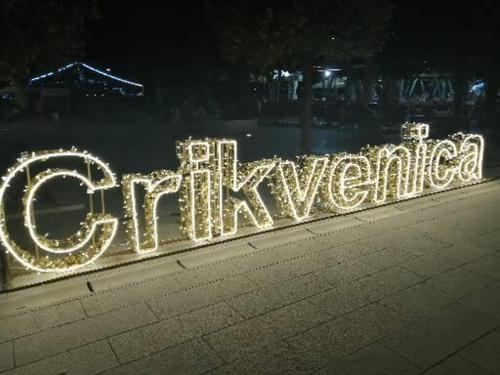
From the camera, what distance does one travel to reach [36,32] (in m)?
9.07

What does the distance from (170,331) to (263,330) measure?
93cm

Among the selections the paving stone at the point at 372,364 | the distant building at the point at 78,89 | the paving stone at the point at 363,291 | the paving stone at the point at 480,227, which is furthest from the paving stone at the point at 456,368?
the distant building at the point at 78,89

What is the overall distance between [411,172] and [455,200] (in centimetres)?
115

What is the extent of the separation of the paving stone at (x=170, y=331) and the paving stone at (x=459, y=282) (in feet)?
8.53

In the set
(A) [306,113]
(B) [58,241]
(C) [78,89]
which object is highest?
(C) [78,89]

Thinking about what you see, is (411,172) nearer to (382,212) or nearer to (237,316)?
(382,212)

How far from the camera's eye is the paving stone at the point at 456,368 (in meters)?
3.81

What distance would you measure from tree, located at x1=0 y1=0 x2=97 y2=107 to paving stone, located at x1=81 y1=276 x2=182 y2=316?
602 cm

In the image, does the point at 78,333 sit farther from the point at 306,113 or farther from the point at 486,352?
the point at 306,113

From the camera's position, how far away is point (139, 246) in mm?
6199

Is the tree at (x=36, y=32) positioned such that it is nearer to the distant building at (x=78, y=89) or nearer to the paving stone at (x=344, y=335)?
the paving stone at (x=344, y=335)

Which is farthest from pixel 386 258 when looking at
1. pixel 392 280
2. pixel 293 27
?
pixel 293 27

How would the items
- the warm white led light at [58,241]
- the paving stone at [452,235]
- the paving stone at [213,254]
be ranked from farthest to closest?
the paving stone at [452,235]
the paving stone at [213,254]
the warm white led light at [58,241]

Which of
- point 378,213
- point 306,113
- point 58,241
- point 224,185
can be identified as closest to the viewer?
point 58,241
